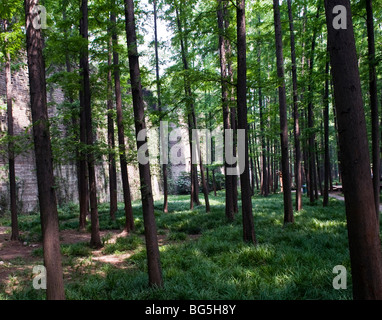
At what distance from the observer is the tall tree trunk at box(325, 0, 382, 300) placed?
9.08ft

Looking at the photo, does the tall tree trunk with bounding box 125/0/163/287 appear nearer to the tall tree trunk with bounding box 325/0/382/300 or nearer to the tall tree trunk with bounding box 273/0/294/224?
the tall tree trunk with bounding box 325/0/382/300

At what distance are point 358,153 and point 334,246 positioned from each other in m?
4.08

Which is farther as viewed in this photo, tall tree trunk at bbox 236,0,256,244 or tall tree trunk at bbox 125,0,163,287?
tall tree trunk at bbox 236,0,256,244

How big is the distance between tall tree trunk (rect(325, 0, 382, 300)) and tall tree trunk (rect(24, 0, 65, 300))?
3635 millimetres

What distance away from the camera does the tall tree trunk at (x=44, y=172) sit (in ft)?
11.2

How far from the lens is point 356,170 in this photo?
2.80 metres

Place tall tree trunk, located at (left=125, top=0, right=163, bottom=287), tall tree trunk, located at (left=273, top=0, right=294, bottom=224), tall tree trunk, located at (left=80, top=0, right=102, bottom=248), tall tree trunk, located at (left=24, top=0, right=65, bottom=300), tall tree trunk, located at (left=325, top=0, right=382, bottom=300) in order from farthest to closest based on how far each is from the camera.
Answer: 1. tall tree trunk, located at (left=273, top=0, right=294, bottom=224)
2. tall tree trunk, located at (left=80, top=0, right=102, bottom=248)
3. tall tree trunk, located at (left=125, top=0, right=163, bottom=287)
4. tall tree trunk, located at (left=24, top=0, right=65, bottom=300)
5. tall tree trunk, located at (left=325, top=0, right=382, bottom=300)

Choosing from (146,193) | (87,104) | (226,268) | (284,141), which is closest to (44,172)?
(146,193)

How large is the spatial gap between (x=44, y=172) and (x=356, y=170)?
3791mm

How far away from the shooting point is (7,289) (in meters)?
4.82

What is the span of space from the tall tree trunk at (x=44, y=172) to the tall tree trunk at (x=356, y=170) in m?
3.64

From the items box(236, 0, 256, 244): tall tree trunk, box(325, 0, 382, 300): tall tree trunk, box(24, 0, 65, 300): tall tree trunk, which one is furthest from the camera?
box(236, 0, 256, 244): tall tree trunk

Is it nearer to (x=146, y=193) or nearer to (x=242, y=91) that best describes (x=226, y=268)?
(x=146, y=193)

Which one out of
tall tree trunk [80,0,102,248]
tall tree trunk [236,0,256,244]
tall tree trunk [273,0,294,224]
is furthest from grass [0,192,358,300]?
tall tree trunk [236,0,256,244]
